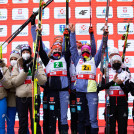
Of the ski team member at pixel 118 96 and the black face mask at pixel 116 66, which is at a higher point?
the black face mask at pixel 116 66

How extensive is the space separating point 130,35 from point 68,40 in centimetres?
216

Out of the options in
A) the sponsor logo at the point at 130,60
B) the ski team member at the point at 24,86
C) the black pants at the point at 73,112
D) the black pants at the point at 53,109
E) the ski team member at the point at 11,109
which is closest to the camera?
the ski team member at the point at 24,86

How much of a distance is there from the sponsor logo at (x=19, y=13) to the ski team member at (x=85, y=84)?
7.21ft

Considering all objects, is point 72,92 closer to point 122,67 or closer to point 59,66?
point 59,66

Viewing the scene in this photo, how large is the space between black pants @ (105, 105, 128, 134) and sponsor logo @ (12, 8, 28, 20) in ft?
10.2

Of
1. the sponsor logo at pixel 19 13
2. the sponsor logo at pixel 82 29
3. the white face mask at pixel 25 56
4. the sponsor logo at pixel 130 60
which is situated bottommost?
the sponsor logo at pixel 130 60

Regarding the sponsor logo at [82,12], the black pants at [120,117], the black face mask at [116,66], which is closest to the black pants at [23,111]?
the black pants at [120,117]

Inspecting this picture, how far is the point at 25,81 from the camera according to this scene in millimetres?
4055

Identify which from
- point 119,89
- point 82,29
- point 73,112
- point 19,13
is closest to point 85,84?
point 119,89

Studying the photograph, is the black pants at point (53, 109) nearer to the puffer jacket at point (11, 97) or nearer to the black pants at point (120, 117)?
the puffer jacket at point (11, 97)

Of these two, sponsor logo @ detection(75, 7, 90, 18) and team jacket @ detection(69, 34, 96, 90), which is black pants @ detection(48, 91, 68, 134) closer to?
team jacket @ detection(69, 34, 96, 90)

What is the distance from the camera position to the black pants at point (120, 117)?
12.9 ft

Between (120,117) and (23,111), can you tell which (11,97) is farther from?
(120,117)

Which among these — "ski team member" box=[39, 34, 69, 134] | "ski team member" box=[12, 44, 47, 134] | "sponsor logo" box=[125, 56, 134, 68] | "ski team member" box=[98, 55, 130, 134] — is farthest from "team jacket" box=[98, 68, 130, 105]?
"sponsor logo" box=[125, 56, 134, 68]
